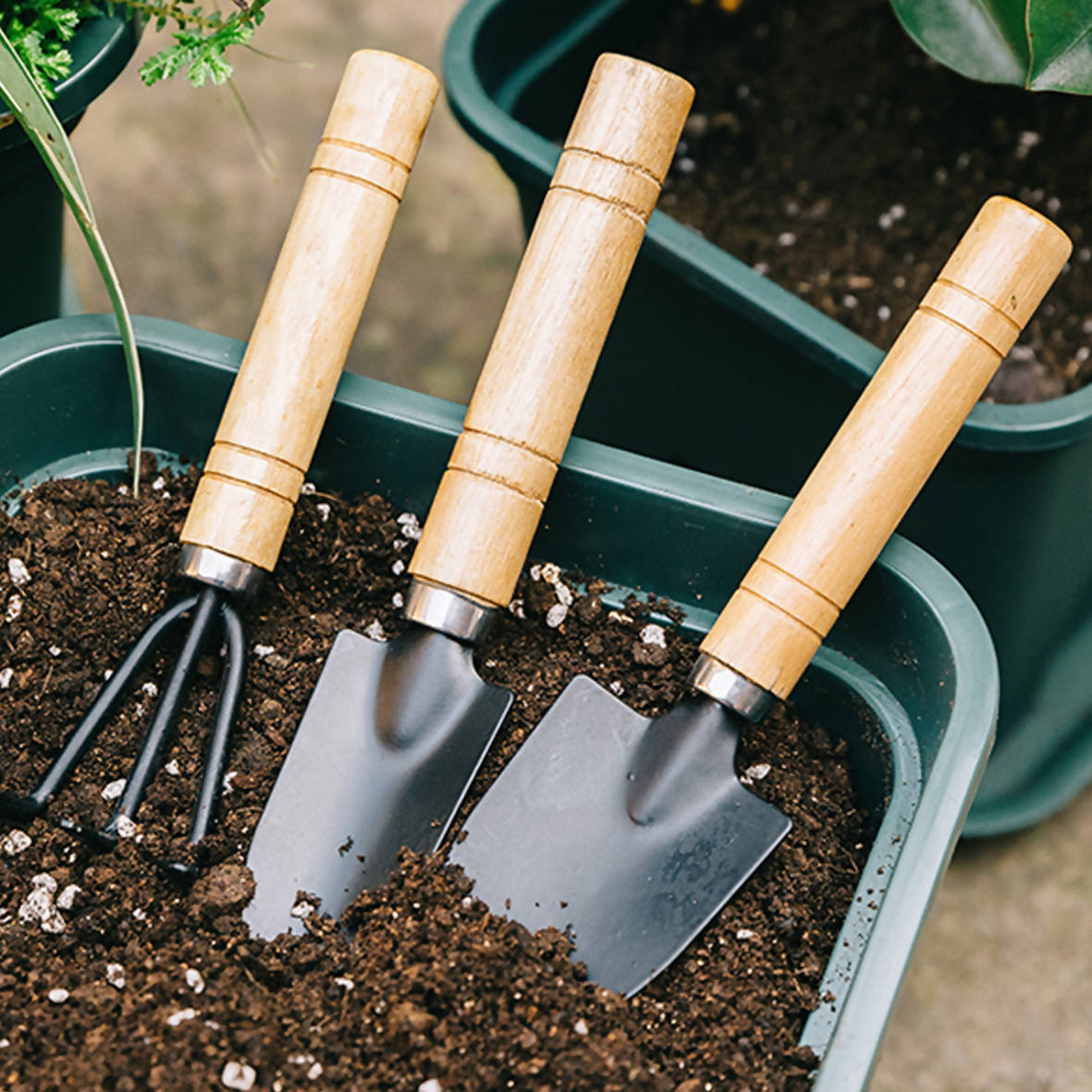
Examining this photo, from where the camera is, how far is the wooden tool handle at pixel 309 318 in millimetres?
661

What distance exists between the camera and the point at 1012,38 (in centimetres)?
68

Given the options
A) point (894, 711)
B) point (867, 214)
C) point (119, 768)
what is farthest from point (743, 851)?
point (867, 214)

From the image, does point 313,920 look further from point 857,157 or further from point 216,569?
point 857,157

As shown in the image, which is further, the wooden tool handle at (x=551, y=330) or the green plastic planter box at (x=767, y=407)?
the green plastic planter box at (x=767, y=407)

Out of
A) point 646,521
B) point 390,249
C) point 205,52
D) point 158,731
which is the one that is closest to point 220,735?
point 158,731

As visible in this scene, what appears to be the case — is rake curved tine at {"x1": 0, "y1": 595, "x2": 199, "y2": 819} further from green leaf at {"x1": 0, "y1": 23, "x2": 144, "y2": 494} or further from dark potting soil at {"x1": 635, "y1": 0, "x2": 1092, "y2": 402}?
dark potting soil at {"x1": 635, "y1": 0, "x2": 1092, "y2": 402}

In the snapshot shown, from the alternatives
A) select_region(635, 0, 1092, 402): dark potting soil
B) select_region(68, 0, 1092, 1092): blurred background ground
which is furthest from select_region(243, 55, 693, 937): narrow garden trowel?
select_region(68, 0, 1092, 1092): blurred background ground

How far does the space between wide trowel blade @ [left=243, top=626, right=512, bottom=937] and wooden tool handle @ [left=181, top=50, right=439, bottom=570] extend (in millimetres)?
89

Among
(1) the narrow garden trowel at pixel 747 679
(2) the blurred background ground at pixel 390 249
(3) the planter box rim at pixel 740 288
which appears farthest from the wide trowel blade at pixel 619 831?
(2) the blurred background ground at pixel 390 249

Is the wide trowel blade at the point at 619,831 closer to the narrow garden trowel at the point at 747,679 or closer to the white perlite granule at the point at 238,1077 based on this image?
the narrow garden trowel at the point at 747,679

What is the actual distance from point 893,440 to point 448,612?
0.84ft

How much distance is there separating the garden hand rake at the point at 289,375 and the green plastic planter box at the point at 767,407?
0.51 feet

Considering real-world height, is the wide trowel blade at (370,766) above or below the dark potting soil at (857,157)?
below

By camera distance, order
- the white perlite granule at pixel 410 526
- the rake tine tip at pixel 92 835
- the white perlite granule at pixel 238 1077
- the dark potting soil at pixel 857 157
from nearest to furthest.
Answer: the white perlite granule at pixel 238 1077 < the rake tine tip at pixel 92 835 < the white perlite granule at pixel 410 526 < the dark potting soil at pixel 857 157
